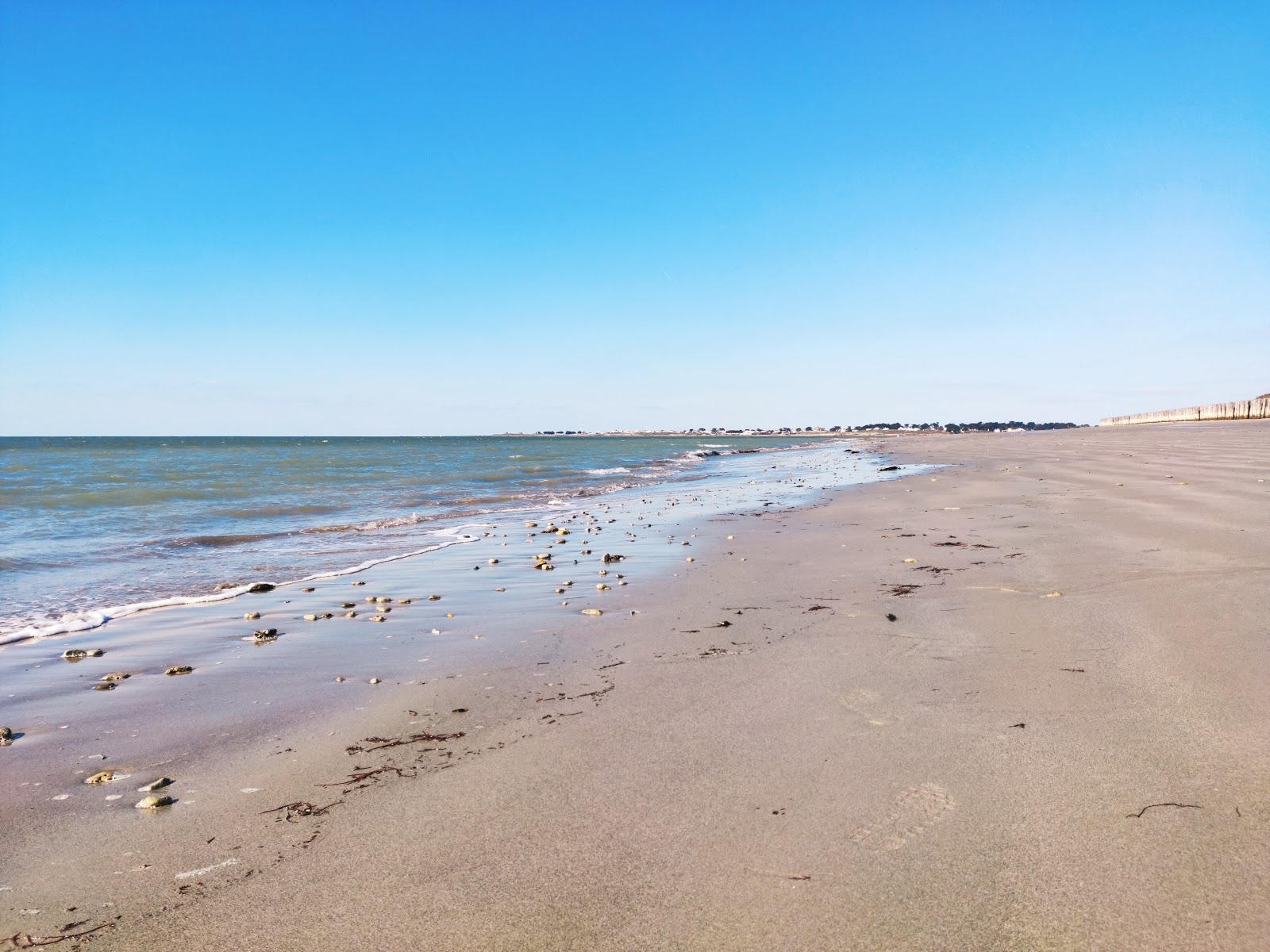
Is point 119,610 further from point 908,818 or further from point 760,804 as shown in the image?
point 908,818

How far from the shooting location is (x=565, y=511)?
1644 cm

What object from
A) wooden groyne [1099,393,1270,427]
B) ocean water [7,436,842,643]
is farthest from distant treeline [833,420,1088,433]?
ocean water [7,436,842,643]

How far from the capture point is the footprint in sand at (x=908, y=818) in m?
2.47

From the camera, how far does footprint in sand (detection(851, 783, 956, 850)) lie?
97.1 inches

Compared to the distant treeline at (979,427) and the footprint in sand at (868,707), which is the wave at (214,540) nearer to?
the footprint in sand at (868,707)

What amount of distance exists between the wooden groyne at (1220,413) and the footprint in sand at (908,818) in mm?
57066

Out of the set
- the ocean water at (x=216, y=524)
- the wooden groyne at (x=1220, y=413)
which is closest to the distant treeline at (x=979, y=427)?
the wooden groyne at (x=1220, y=413)

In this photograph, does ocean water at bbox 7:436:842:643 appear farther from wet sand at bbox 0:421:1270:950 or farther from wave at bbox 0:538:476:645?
wet sand at bbox 0:421:1270:950

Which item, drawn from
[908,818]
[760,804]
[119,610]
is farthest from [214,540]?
[908,818]

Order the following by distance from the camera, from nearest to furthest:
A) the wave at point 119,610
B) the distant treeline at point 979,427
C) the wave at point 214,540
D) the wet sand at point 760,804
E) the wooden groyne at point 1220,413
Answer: the wet sand at point 760,804, the wave at point 119,610, the wave at point 214,540, the wooden groyne at point 1220,413, the distant treeline at point 979,427

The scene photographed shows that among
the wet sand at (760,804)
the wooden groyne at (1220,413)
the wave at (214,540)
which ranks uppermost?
the wooden groyne at (1220,413)

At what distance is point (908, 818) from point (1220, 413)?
69.4m

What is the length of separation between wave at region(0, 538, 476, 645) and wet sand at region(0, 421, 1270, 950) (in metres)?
3.75

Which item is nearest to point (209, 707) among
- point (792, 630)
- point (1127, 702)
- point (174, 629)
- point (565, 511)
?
point (174, 629)
